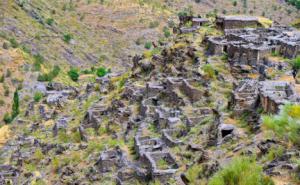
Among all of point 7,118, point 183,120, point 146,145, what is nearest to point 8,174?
point 146,145

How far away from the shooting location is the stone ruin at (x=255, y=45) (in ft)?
108

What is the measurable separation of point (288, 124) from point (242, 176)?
7.38 feet

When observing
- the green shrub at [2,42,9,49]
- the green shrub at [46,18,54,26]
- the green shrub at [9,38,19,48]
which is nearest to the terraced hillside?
the green shrub at [2,42,9,49]

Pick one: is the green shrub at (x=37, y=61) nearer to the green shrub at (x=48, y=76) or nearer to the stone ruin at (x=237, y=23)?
the green shrub at (x=48, y=76)

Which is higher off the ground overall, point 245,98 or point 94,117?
point 245,98

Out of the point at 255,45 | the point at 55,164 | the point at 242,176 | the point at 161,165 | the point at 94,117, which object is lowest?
the point at 55,164

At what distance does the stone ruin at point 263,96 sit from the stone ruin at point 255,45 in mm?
6466

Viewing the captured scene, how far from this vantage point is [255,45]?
34312 millimetres

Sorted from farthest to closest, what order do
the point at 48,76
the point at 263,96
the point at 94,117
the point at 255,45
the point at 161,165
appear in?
1. the point at 48,76
2. the point at 94,117
3. the point at 255,45
4. the point at 161,165
5. the point at 263,96

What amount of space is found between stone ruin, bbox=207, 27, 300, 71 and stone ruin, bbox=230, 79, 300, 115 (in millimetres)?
6466

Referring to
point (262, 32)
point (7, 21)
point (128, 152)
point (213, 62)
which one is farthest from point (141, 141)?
point (7, 21)

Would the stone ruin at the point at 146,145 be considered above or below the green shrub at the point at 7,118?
above

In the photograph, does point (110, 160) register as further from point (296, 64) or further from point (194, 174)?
point (194, 174)

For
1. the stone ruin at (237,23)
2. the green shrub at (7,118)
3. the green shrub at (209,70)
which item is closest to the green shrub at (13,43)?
the green shrub at (7,118)
